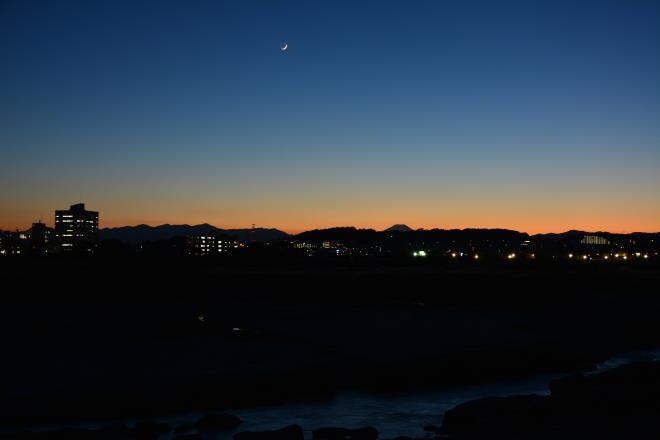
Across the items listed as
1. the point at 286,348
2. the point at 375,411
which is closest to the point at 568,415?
the point at 375,411

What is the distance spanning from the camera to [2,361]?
20.6 meters

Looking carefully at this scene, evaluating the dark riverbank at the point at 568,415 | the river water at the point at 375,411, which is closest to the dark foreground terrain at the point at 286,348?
the dark riverbank at the point at 568,415

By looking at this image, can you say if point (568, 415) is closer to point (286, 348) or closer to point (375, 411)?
point (375, 411)

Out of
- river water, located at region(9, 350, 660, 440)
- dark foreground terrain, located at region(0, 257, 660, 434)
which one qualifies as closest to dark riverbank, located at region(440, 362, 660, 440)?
dark foreground terrain, located at region(0, 257, 660, 434)

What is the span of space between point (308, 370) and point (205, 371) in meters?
3.34

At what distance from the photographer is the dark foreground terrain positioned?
16688 millimetres

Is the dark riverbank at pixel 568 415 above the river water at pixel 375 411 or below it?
above

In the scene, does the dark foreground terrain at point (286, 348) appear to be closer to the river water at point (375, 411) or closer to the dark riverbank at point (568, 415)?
the dark riverbank at point (568, 415)

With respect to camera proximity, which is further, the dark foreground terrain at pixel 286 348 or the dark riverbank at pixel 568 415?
the dark foreground terrain at pixel 286 348

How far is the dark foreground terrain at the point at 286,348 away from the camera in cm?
1669

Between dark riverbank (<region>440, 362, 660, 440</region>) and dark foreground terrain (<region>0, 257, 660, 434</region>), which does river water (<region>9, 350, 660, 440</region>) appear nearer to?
dark foreground terrain (<region>0, 257, 660, 434</region>)

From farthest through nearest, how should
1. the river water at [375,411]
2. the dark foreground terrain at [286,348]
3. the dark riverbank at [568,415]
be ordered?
the dark foreground terrain at [286,348] < the river water at [375,411] < the dark riverbank at [568,415]

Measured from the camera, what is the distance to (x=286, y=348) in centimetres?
2431

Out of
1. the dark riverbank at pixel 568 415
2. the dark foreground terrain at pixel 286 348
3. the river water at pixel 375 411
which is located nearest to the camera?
the dark riverbank at pixel 568 415
